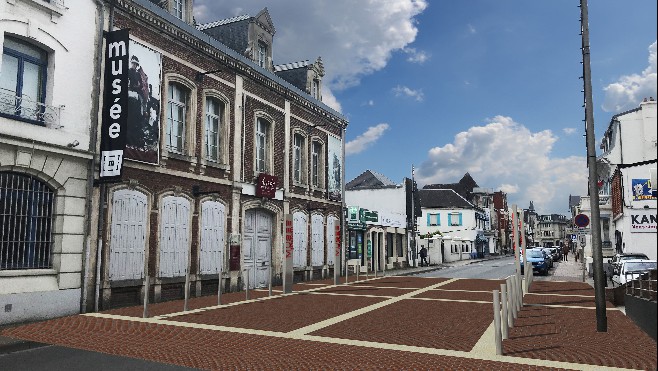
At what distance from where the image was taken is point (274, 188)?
62.6ft

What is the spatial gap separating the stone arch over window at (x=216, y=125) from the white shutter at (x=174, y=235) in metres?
2.22

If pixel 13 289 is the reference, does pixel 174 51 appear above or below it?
above

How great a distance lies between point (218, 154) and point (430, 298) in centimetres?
870

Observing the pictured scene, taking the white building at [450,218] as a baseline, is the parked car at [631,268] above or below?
below

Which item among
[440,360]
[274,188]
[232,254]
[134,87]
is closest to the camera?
[440,360]

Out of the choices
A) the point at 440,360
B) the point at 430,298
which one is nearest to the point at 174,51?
the point at 430,298

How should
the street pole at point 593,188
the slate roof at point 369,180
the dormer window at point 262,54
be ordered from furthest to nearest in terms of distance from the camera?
1. the slate roof at point 369,180
2. the dormer window at point 262,54
3. the street pole at point 593,188

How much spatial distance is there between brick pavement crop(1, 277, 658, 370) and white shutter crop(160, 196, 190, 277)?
1.36 metres

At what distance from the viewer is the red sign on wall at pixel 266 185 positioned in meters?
18.3

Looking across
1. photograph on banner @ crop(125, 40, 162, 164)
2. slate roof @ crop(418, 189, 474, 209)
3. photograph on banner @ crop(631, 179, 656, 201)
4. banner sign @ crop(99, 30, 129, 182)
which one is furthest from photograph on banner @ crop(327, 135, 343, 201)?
slate roof @ crop(418, 189, 474, 209)

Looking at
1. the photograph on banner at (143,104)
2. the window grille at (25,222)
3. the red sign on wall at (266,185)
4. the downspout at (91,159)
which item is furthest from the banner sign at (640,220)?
the window grille at (25,222)

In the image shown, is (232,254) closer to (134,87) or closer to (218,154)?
(218,154)

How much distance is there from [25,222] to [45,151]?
163 cm

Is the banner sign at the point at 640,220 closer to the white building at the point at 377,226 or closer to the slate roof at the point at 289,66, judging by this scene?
the white building at the point at 377,226
